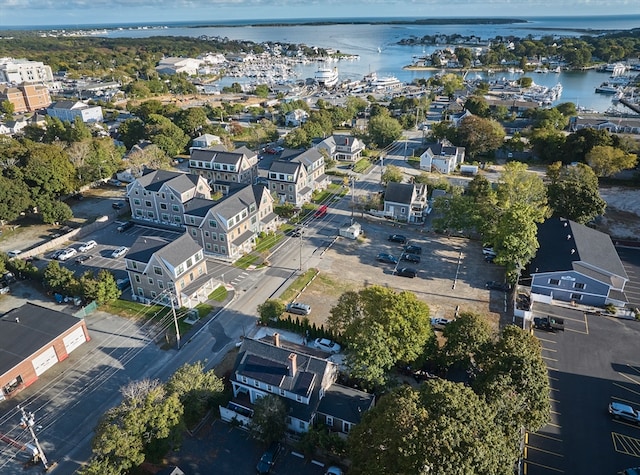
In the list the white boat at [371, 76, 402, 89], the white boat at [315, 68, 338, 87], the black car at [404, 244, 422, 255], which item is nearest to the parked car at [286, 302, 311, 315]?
the black car at [404, 244, 422, 255]

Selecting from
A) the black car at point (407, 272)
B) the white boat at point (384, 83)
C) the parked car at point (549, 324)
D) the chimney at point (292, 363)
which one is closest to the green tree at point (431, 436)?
the chimney at point (292, 363)

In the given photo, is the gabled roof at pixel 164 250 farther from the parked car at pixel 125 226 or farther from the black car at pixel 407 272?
the black car at pixel 407 272

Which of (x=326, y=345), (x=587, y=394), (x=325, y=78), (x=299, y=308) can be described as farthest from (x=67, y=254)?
(x=325, y=78)

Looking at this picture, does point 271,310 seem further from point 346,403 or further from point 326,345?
point 346,403

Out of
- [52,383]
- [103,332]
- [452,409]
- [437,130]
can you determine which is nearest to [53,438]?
[52,383]

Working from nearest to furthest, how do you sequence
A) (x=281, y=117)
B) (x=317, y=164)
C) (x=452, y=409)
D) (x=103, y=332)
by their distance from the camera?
(x=452, y=409), (x=103, y=332), (x=317, y=164), (x=281, y=117)

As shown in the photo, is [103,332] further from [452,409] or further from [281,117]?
[281,117]

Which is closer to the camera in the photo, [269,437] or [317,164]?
[269,437]

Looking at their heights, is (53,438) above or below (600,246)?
below
